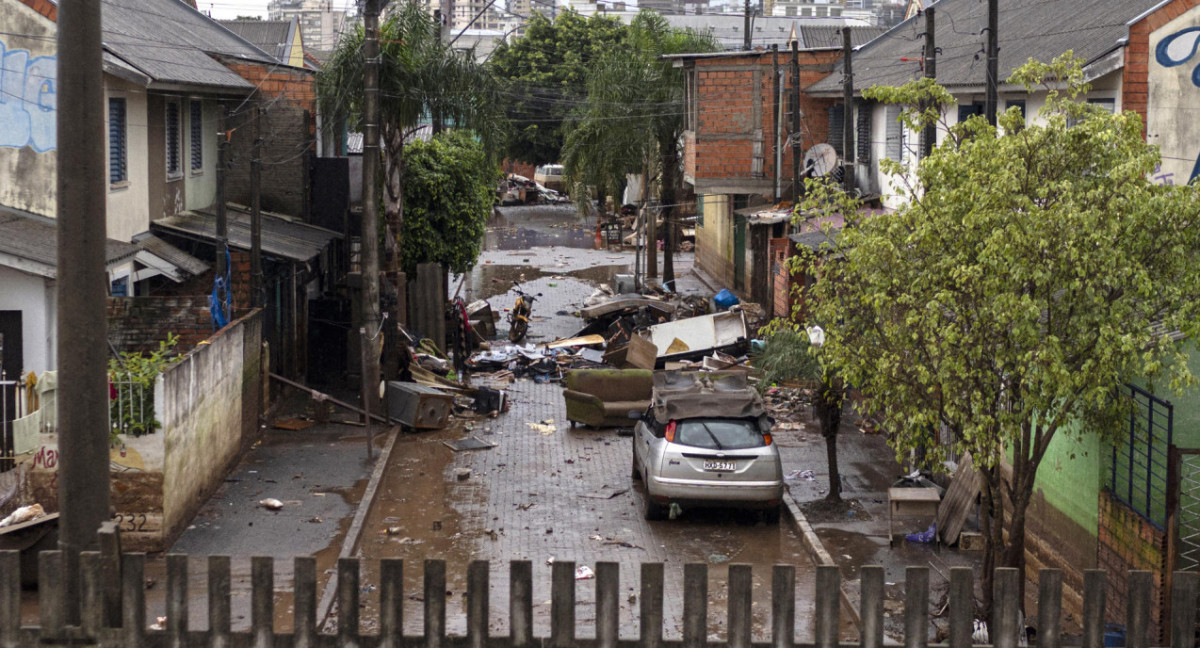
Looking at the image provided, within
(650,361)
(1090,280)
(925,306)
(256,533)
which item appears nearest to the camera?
(1090,280)

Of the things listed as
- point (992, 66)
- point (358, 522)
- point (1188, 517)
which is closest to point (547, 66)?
point (992, 66)

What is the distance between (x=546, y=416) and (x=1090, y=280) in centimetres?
1515

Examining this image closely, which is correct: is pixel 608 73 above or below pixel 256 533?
above

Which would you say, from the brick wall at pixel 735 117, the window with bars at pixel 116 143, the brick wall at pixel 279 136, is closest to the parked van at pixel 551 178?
the brick wall at pixel 735 117

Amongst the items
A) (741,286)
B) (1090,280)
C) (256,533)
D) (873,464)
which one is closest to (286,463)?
(256,533)

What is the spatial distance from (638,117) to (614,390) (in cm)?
1823

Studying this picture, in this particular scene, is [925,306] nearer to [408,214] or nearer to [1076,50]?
[1076,50]

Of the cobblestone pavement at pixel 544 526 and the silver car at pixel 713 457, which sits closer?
the cobblestone pavement at pixel 544 526

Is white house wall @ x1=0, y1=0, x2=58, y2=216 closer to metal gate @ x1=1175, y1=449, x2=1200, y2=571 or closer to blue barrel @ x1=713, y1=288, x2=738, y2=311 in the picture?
metal gate @ x1=1175, y1=449, x2=1200, y2=571

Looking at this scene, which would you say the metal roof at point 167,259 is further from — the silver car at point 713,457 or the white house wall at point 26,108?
the silver car at point 713,457

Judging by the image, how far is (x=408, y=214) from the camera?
95.7ft

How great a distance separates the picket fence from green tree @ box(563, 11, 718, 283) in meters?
30.7

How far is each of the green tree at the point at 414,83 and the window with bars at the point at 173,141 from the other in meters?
2.75

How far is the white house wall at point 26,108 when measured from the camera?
16984 mm
